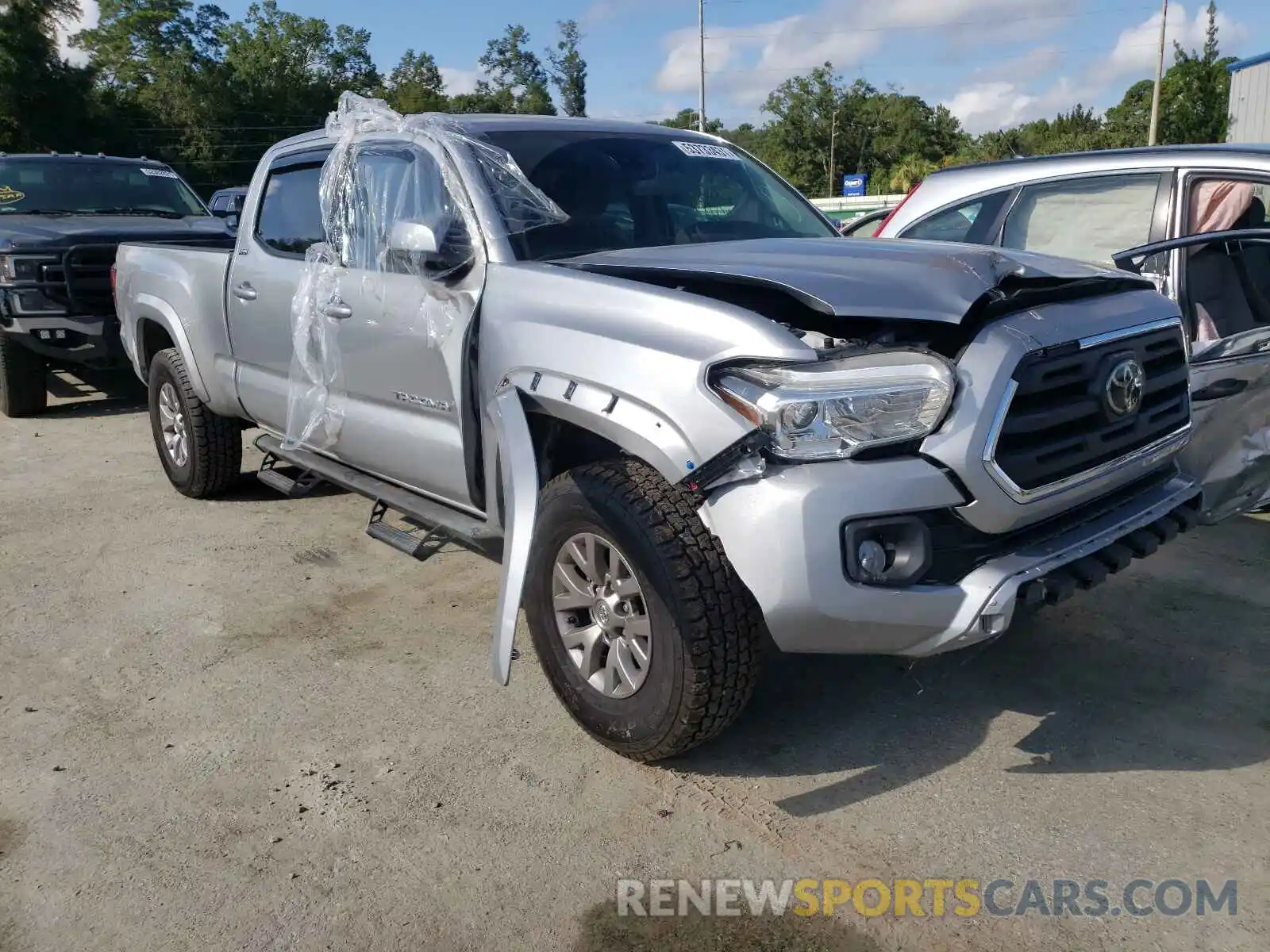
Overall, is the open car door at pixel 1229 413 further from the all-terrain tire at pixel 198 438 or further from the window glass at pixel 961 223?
the all-terrain tire at pixel 198 438

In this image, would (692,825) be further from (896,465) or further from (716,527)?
(896,465)

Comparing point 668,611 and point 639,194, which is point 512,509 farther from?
point 639,194

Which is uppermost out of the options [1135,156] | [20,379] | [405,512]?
[1135,156]

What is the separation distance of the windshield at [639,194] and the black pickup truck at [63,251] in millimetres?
3841

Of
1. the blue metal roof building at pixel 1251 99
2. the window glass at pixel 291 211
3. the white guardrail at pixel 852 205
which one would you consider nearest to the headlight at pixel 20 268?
the window glass at pixel 291 211

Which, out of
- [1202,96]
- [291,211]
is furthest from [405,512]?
[1202,96]

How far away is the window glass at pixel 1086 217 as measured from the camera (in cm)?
478

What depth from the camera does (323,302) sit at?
13.9 ft

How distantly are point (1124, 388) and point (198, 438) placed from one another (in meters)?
4.54

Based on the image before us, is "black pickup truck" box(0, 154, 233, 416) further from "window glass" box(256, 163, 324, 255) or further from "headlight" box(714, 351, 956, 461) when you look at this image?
"headlight" box(714, 351, 956, 461)

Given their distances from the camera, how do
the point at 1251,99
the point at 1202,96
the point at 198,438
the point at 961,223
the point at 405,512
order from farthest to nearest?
the point at 1202,96 < the point at 1251,99 < the point at 198,438 < the point at 961,223 < the point at 405,512

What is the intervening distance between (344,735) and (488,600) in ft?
3.70

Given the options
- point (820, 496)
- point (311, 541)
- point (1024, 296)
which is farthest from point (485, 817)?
point (311, 541)

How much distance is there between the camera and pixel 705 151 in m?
4.50
